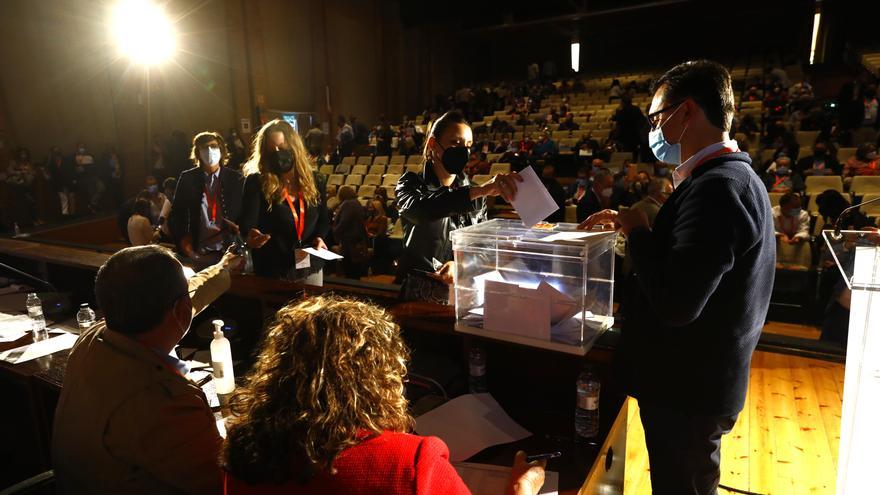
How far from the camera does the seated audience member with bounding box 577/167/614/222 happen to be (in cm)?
518

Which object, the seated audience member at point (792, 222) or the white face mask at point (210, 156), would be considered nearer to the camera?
the white face mask at point (210, 156)

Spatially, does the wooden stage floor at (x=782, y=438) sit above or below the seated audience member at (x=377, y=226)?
below

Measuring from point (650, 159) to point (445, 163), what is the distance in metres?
6.86

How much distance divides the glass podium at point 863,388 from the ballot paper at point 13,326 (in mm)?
2713

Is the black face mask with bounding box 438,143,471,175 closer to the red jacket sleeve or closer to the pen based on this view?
the pen

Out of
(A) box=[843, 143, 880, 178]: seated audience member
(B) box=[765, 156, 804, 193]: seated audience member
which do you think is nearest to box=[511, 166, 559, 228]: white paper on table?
(B) box=[765, 156, 804, 193]: seated audience member

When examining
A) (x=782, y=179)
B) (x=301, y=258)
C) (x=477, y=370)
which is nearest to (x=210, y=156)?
(x=301, y=258)

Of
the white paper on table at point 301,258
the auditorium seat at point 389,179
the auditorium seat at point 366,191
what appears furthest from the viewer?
the auditorium seat at point 389,179

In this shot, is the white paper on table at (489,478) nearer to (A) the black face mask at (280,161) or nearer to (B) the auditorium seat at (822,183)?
(A) the black face mask at (280,161)

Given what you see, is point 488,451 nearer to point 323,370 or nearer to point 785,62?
point 323,370

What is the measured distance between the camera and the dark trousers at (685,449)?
1143mm

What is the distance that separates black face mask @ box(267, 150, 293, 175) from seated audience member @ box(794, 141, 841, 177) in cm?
610

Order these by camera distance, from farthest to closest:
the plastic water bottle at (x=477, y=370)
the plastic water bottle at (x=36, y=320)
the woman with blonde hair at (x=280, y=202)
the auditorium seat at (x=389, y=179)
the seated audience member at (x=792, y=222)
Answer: the auditorium seat at (x=389, y=179) → the seated audience member at (x=792, y=222) → the woman with blonde hair at (x=280, y=202) → the plastic water bottle at (x=36, y=320) → the plastic water bottle at (x=477, y=370)

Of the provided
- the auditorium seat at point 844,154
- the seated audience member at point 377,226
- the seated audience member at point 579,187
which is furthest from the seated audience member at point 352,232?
the auditorium seat at point 844,154
